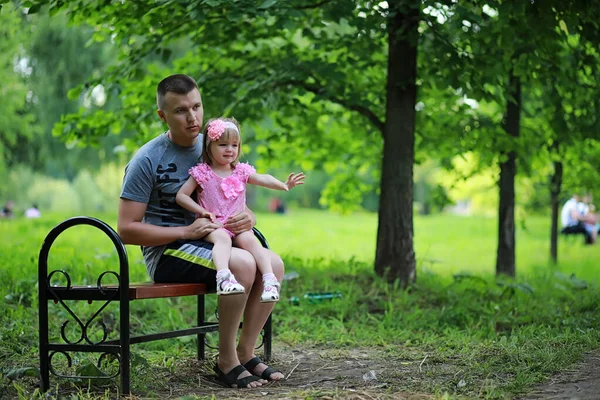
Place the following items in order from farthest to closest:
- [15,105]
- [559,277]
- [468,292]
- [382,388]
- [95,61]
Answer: [95,61], [15,105], [559,277], [468,292], [382,388]

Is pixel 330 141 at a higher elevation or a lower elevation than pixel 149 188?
higher

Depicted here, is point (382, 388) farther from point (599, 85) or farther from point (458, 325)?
point (599, 85)

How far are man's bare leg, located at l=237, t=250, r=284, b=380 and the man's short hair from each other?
3.22ft

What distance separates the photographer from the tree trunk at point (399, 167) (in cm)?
697

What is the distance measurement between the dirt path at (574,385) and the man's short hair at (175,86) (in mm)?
2286

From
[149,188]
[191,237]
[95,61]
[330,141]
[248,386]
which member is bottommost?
[248,386]

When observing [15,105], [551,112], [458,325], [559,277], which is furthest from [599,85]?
[15,105]

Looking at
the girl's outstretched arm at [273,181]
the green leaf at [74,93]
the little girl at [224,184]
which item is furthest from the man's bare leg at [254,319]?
the green leaf at [74,93]

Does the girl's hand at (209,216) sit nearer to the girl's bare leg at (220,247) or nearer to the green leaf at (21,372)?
the girl's bare leg at (220,247)

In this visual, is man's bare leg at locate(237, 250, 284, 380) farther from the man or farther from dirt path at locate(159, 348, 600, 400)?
dirt path at locate(159, 348, 600, 400)

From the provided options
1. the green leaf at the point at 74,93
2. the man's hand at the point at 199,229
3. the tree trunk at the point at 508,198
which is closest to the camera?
the man's hand at the point at 199,229

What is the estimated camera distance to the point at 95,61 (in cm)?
2202

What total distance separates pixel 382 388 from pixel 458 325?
2448mm

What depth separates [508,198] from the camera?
8.93 metres
